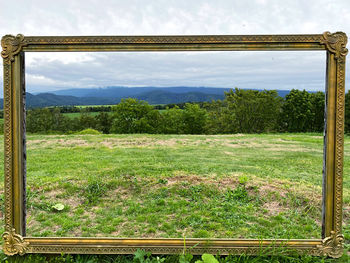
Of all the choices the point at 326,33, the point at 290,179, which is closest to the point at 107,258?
the point at 326,33

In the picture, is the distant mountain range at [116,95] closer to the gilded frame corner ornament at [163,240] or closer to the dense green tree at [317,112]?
the gilded frame corner ornament at [163,240]

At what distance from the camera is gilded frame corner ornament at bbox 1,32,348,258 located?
2863mm

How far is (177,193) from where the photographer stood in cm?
468

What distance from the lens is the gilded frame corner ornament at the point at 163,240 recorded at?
2863mm

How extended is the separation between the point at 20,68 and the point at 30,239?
2.00 m

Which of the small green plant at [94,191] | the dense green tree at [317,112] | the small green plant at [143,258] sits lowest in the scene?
the small green plant at [143,258]

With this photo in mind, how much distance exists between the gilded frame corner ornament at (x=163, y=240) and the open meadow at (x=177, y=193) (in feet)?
1.18

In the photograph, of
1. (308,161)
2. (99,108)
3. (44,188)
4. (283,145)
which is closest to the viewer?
(99,108)

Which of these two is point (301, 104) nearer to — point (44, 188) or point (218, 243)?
point (218, 243)

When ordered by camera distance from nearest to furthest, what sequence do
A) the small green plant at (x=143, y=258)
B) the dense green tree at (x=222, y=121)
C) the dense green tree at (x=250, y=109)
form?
the small green plant at (x=143, y=258) → the dense green tree at (x=250, y=109) → the dense green tree at (x=222, y=121)

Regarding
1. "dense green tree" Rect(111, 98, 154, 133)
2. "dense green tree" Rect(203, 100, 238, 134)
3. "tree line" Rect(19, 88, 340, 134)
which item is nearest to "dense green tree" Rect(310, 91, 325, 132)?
"tree line" Rect(19, 88, 340, 134)

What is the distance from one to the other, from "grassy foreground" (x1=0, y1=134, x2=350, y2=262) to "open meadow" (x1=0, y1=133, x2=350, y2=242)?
0.05 ft

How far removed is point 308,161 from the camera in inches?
254

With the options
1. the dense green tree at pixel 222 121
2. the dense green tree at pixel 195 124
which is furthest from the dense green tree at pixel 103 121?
the dense green tree at pixel 222 121
